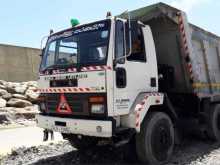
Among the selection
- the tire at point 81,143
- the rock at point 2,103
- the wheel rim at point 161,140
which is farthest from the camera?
the rock at point 2,103

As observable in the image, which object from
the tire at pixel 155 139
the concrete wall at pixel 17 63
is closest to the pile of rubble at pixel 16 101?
the concrete wall at pixel 17 63

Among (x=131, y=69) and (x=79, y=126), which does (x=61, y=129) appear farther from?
(x=131, y=69)

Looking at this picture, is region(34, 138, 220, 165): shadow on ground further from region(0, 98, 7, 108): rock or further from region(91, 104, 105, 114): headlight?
region(0, 98, 7, 108): rock

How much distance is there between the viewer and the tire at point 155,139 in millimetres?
6246

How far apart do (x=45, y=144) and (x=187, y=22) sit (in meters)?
4.58

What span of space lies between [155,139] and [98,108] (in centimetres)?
140

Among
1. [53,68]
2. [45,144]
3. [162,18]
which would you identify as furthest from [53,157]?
[162,18]

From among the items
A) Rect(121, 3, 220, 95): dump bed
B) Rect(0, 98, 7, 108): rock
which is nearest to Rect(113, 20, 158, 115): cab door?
Rect(121, 3, 220, 95): dump bed

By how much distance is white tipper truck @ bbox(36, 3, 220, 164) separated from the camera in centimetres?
585

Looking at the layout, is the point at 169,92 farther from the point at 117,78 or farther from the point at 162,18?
the point at 117,78

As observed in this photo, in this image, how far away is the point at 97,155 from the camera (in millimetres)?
7438

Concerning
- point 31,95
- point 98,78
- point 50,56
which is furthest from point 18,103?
point 98,78

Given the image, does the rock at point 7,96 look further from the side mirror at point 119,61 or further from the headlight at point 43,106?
the side mirror at point 119,61

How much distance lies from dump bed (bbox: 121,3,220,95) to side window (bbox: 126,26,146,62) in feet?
3.51
